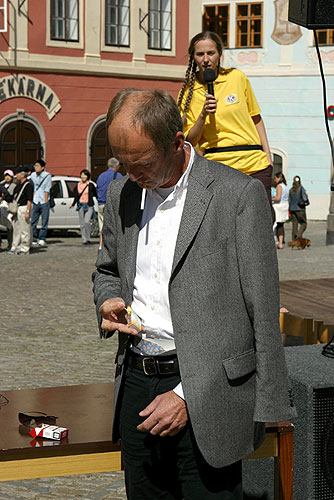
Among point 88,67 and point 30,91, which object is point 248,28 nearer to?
point 88,67

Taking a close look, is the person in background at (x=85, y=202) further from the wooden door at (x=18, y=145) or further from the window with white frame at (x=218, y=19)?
the window with white frame at (x=218, y=19)

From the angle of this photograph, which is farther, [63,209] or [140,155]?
[63,209]

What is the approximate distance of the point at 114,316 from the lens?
117 inches

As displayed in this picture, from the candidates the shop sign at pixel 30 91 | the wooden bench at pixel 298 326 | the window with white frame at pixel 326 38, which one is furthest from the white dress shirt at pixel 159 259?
the window with white frame at pixel 326 38

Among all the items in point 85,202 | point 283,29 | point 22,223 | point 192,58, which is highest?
point 283,29

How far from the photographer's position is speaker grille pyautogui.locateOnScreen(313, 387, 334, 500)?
12.4 ft

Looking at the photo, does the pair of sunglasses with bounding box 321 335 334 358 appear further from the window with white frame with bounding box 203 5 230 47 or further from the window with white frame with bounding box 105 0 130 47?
the window with white frame with bounding box 203 5 230 47

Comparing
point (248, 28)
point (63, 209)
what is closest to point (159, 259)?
point (63, 209)

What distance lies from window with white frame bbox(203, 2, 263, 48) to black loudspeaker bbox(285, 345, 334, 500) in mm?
32002

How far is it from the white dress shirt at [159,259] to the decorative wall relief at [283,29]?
107 feet

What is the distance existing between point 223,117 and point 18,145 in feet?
77.3

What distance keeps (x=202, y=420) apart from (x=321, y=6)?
217cm

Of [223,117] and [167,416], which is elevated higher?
[223,117]

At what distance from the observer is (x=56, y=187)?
77.0 feet
